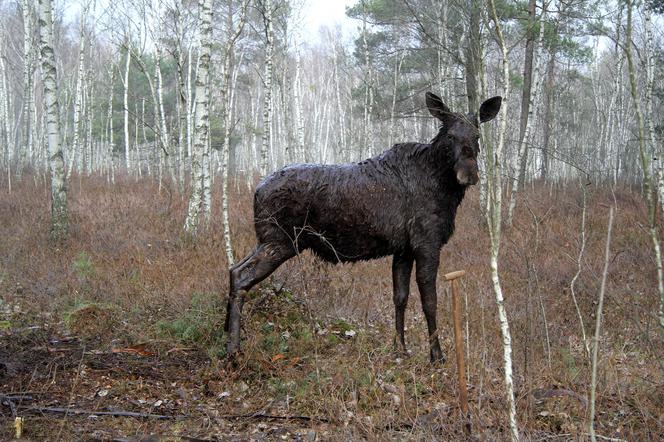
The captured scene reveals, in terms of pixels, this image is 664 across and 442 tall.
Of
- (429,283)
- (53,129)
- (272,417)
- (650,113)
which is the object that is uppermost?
(650,113)

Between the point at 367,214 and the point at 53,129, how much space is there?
7.44 metres

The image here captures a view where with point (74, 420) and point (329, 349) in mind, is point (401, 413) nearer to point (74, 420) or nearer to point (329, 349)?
point (329, 349)

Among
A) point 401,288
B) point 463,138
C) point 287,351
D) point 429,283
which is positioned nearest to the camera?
point 463,138

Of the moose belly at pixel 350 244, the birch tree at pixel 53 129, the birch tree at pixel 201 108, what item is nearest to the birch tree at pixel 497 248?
the moose belly at pixel 350 244

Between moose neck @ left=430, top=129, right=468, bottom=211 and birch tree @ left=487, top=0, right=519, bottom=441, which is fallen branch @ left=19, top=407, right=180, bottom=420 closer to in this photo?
birch tree @ left=487, top=0, right=519, bottom=441

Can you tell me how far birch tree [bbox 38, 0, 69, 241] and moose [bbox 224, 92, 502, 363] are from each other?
606cm

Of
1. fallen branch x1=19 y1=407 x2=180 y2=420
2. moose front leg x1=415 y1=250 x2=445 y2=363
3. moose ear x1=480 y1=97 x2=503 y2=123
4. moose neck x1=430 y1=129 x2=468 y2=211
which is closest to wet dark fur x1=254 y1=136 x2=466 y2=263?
moose neck x1=430 y1=129 x2=468 y2=211

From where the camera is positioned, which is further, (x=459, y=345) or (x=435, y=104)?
(x=435, y=104)

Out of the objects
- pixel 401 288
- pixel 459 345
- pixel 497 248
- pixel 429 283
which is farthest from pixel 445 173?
pixel 459 345

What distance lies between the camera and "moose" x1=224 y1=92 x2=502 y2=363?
4.57 meters

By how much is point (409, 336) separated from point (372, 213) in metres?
1.77

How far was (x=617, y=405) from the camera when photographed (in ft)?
12.2

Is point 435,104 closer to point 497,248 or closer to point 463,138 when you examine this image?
point 463,138

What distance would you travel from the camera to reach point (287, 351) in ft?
16.5
